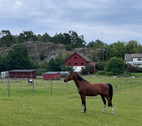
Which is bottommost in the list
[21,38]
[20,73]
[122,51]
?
[20,73]

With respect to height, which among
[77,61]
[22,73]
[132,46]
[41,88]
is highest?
[132,46]

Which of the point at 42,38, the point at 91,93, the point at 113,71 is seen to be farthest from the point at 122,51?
the point at 91,93

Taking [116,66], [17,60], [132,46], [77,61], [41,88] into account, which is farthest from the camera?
[132,46]

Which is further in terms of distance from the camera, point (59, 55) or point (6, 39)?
point (6, 39)

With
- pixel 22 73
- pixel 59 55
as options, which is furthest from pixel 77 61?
pixel 22 73

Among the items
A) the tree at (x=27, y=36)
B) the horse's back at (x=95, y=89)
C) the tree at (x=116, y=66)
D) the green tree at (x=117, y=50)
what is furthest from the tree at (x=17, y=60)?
the horse's back at (x=95, y=89)

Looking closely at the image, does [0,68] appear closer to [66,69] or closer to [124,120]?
[66,69]

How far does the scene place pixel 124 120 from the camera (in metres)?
10.2

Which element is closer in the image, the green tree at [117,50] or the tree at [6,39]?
the green tree at [117,50]

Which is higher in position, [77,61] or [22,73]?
[77,61]

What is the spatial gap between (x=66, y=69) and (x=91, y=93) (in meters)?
63.9

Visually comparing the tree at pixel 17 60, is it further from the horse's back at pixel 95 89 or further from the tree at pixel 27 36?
the horse's back at pixel 95 89

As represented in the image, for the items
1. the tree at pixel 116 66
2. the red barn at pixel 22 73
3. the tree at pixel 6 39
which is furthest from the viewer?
the tree at pixel 6 39

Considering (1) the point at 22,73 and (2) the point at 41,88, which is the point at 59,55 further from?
(2) the point at 41,88
